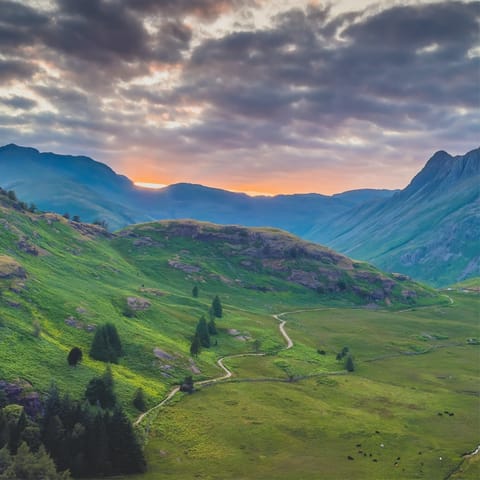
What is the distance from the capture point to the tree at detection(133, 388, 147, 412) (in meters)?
107

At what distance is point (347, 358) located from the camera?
563 ft

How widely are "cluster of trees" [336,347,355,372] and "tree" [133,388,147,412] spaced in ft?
274

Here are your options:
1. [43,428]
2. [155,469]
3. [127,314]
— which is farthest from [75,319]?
[155,469]

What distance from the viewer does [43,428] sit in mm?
84438

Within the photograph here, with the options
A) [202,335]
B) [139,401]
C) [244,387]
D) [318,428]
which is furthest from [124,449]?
[202,335]

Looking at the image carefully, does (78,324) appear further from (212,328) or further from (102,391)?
(212,328)

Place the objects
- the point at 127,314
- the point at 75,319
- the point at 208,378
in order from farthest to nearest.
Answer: the point at 127,314
the point at 75,319
the point at 208,378

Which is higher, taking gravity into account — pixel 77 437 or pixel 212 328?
pixel 212 328

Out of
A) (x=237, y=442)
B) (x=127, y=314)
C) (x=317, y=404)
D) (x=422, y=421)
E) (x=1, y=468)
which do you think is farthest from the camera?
(x=127, y=314)

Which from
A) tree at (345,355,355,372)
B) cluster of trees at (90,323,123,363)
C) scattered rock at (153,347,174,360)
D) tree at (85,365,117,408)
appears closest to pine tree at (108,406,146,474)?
tree at (85,365,117,408)

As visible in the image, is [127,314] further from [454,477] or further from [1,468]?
[454,477]

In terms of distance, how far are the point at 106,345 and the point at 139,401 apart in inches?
1101

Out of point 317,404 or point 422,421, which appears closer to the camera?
point 422,421

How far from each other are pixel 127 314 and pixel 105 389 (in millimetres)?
74472
